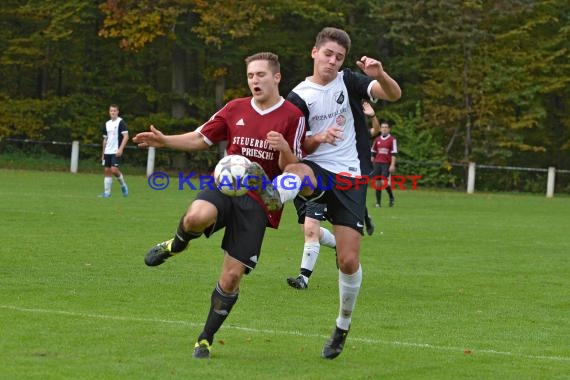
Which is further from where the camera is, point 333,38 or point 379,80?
point 333,38

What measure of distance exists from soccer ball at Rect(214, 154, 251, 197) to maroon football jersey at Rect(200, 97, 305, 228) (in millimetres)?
195

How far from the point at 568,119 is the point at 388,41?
8.03 meters

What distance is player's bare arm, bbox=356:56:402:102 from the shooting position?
7.82m

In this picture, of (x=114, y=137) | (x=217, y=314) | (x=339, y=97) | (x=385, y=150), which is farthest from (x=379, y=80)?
(x=385, y=150)

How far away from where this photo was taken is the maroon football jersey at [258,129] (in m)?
7.79

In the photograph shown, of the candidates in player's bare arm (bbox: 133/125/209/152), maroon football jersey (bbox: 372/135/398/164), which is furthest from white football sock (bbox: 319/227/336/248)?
maroon football jersey (bbox: 372/135/398/164)

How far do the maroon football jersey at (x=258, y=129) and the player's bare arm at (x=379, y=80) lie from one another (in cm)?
56

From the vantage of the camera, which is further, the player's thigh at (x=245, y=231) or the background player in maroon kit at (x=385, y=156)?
the background player in maroon kit at (x=385, y=156)

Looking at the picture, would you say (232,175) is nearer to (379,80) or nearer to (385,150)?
(379,80)

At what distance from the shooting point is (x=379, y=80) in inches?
313

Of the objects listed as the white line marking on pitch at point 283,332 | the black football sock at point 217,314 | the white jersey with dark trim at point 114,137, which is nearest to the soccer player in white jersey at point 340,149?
the white line marking on pitch at point 283,332

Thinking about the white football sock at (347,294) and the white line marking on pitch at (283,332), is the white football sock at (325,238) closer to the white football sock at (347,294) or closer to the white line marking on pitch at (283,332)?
the white line marking on pitch at (283,332)

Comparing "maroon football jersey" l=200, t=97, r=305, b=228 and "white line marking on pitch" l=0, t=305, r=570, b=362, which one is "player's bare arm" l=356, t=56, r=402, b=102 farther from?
"white line marking on pitch" l=0, t=305, r=570, b=362

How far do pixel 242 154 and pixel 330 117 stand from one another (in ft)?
2.75
